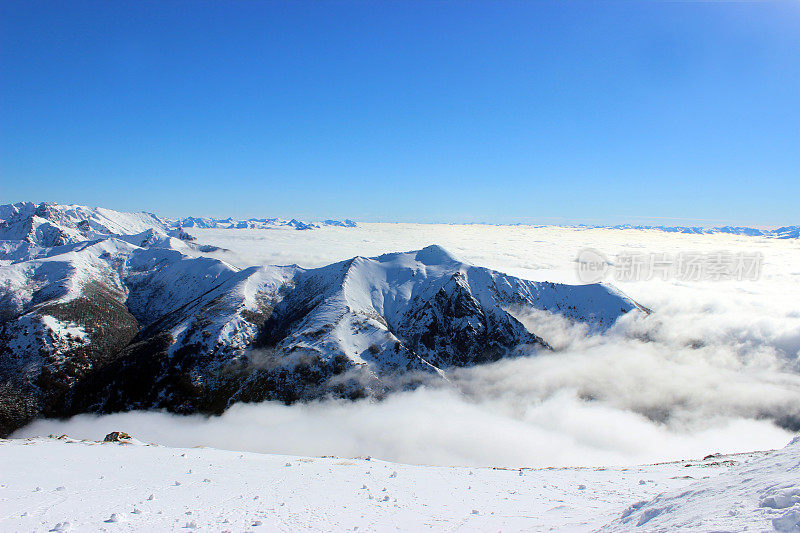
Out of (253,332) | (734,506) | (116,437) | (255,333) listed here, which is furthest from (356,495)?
A: (253,332)

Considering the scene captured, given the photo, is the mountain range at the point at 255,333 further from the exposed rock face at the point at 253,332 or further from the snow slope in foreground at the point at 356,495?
the snow slope in foreground at the point at 356,495

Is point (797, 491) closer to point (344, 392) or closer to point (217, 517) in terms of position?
point (217, 517)

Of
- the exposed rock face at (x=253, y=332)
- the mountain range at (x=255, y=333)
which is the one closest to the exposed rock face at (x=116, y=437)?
the exposed rock face at (x=253, y=332)

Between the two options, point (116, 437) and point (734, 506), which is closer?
point (734, 506)

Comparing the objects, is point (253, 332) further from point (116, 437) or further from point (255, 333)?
point (116, 437)

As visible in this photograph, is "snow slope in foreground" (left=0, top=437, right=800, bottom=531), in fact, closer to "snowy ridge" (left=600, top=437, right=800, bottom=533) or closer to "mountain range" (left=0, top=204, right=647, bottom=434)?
"snowy ridge" (left=600, top=437, right=800, bottom=533)

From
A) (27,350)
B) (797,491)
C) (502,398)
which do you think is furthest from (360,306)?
(797,491)
